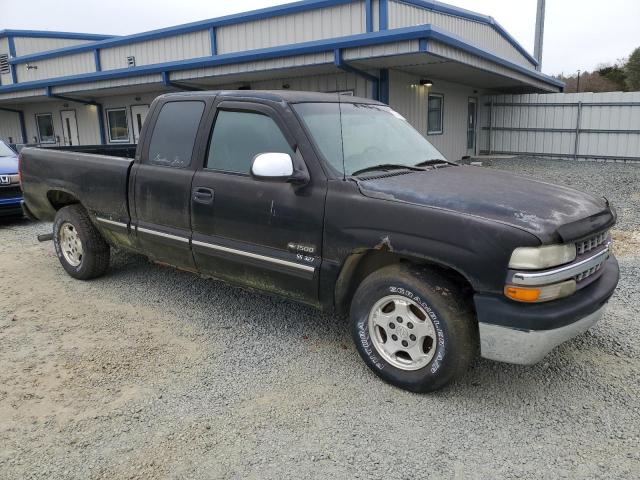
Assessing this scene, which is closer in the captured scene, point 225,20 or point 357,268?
point 357,268

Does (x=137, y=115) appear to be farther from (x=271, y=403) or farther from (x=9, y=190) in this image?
(x=271, y=403)

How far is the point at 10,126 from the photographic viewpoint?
85.7 ft

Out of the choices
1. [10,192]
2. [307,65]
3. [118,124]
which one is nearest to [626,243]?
[307,65]

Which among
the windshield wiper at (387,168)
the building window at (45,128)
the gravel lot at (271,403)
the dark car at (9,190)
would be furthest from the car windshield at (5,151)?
the building window at (45,128)

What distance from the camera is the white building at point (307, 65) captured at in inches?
460

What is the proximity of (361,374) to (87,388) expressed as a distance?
1.85 metres

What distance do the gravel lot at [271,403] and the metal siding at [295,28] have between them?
9.91 meters

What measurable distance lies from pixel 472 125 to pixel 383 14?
29.1ft

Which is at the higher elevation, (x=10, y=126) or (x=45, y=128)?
(x=10, y=126)

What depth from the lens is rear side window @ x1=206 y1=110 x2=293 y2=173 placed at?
388cm

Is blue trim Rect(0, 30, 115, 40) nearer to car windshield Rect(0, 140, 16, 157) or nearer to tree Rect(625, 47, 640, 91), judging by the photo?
car windshield Rect(0, 140, 16, 157)

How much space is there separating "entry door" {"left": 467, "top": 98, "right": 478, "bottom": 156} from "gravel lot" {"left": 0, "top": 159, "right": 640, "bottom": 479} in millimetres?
15319

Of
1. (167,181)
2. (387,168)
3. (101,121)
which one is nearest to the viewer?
(387,168)

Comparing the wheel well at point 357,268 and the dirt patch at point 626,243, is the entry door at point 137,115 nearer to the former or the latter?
the dirt patch at point 626,243
